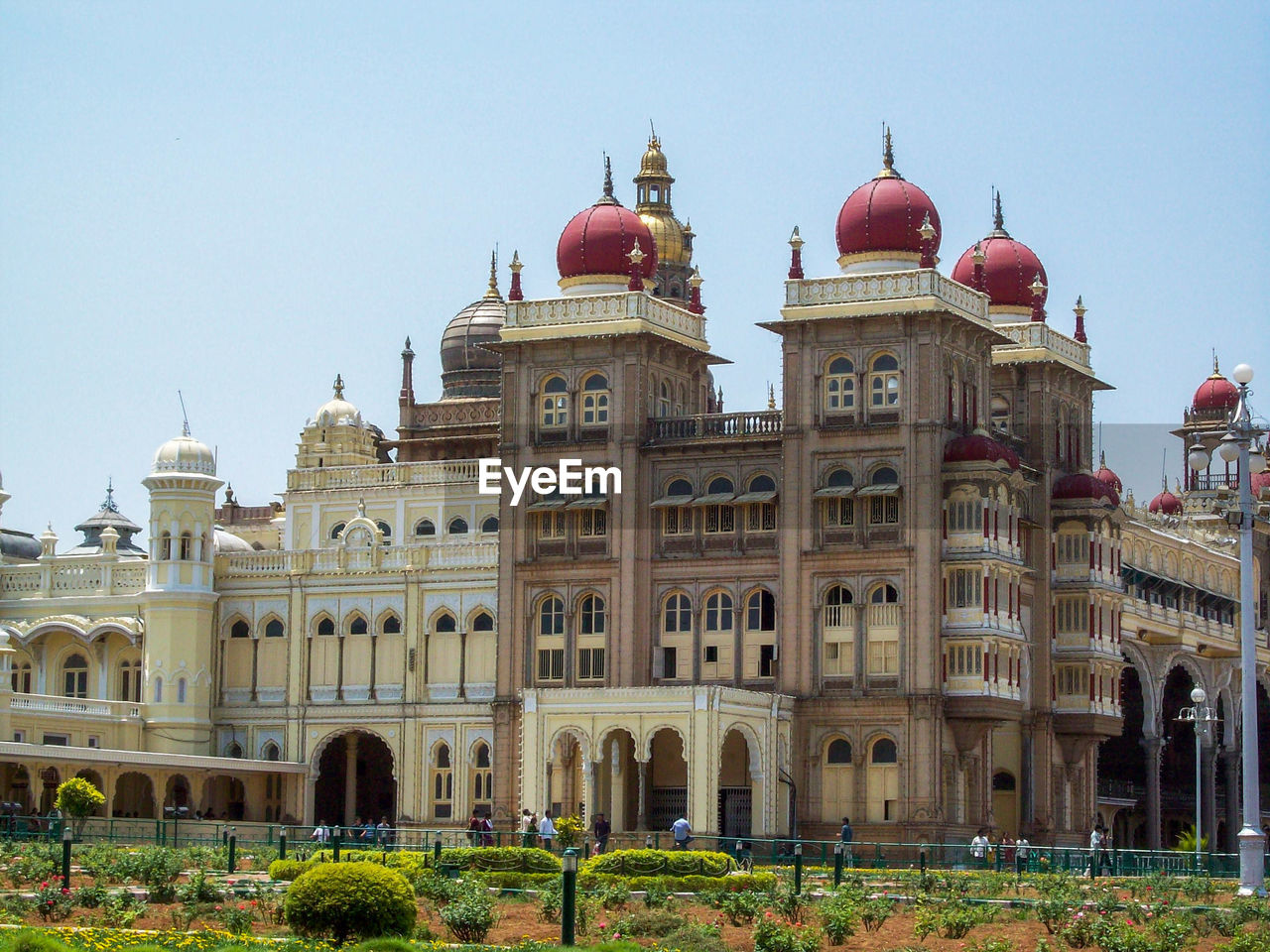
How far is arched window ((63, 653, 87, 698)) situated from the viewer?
274 ft

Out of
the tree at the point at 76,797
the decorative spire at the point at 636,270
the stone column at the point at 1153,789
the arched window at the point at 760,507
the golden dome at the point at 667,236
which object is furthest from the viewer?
the golden dome at the point at 667,236

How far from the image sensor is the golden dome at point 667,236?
98.7 metres

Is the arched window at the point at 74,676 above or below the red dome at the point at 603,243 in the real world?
below

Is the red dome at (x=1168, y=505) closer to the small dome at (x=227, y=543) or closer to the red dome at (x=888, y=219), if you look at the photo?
the red dome at (x=888, y=219)

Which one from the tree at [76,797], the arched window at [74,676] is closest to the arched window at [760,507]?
the tree at [76,797]

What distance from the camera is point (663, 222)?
99375 millimetres

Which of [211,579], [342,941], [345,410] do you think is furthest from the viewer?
[345,410]

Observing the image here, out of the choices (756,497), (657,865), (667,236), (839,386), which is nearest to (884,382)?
(839,386)

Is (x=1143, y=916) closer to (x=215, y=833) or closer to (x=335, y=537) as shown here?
(x=215, y=833)

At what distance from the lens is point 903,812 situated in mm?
69500

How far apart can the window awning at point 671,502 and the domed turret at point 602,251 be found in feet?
24.2

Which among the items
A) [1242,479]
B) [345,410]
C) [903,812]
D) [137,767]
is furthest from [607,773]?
[1242,479]

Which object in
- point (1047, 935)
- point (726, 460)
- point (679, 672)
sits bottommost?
point (1047, 935)

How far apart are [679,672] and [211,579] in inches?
726
